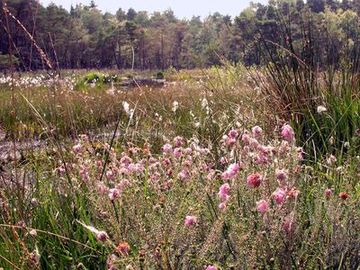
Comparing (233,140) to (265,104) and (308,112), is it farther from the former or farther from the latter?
(265,104)

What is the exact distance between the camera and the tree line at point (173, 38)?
3924 mm

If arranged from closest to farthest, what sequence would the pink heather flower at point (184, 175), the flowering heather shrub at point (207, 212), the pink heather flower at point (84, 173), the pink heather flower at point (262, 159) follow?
the flowering heather shrub at point (207, 212)
the pink heather flower at point (262, 159)
the pink heather flower at point (184, 175)
the pink heather flower at point (84, 173)

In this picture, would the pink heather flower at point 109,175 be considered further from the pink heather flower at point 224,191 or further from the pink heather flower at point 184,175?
the pink heather flower at point 224,191

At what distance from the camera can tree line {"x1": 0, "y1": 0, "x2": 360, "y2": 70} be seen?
3.92m

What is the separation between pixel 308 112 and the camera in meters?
3.80

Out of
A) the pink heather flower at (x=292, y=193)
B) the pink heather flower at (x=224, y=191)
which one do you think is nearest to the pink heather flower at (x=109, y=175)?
the pink heather flower at (x=224, y=191)

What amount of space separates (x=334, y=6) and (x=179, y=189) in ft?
327

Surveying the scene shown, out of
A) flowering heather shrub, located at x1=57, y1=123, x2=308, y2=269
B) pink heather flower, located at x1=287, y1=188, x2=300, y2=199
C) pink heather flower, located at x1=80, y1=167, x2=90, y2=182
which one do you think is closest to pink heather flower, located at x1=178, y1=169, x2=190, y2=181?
flowering heather shrub, located at x1=57, y1=123, x2=308, y2=269

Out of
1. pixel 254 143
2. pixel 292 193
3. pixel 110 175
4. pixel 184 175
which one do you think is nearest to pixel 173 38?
pixel 110 175

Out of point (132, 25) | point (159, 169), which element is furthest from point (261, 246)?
point (132, 25)

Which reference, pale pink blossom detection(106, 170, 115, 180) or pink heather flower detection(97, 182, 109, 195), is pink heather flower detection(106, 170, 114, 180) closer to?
pale pink blossom detection(106, 170, 115, 180)

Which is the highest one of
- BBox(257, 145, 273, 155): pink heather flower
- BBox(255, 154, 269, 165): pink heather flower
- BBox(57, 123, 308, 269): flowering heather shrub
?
BBox(257, 145, 273, 155): pink heather flower

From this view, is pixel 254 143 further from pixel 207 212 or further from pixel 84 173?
pixel 84 173

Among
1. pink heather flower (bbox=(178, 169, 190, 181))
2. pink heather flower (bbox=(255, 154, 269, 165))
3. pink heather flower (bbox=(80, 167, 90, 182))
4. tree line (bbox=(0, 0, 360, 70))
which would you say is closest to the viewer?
pink heather flower (bbox=(255, 154, 269, 165))
